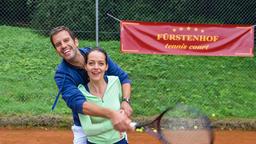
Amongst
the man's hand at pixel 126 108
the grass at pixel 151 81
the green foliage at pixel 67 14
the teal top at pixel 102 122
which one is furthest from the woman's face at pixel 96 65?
the green foliage at pixel 67 14

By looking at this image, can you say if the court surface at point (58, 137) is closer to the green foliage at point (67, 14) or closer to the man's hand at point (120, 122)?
the man's hand at point (120, 122)

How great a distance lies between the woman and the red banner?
627cm

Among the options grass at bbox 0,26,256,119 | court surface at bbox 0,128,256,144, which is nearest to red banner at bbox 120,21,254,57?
grass at bbox 0,26,256,119

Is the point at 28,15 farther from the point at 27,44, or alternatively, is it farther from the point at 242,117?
the point at 242,117

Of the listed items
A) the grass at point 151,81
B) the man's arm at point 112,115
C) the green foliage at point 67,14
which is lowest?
the grass at point 151,81

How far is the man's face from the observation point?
3.97 m

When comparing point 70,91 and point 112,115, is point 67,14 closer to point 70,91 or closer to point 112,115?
point 70,91

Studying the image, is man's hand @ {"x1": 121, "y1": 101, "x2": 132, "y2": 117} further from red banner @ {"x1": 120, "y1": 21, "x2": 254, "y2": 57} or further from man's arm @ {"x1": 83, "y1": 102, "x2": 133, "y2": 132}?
red banner @ {"x1": 120, "y1": 21, "x2": 254, "y2": 57}

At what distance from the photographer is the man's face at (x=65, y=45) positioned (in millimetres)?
3967

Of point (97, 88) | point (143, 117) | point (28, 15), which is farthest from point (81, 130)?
point (28, 15)

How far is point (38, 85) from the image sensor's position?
1130 centimetres

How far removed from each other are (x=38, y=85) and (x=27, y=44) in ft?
10.7

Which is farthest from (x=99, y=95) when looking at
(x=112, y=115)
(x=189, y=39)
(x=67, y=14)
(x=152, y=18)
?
(x=152, y=18)

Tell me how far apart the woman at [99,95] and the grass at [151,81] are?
5925 mm
